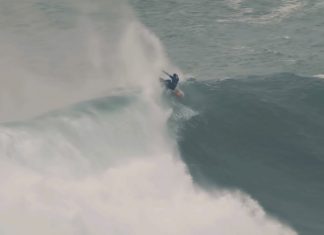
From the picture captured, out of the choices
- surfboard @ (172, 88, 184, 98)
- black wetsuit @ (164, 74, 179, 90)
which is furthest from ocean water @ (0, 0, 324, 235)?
black wetsuit @ (164, 74, 179, 90)

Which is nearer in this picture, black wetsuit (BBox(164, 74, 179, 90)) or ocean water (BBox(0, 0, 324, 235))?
ocean water (BBox(0, 0, 324, 235))

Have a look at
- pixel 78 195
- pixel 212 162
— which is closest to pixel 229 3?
pixel 212 162

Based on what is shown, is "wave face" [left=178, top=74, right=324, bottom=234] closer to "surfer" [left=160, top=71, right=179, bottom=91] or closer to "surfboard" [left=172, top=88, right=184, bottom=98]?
"surfboard" [left=172, top=88, right=184, bottom=98]

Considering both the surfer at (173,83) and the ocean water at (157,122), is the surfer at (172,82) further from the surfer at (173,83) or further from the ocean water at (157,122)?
the ocean water at (157,122)

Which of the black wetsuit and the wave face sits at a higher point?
the black wetsuit

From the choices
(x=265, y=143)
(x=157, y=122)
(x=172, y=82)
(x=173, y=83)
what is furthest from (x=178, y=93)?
(x=265, y=143)

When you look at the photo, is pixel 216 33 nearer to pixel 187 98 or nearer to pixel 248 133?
pixel 187 98
